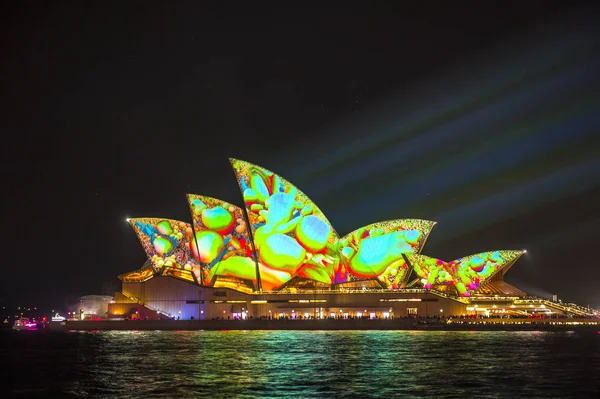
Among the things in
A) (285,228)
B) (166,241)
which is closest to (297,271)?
(285,228)

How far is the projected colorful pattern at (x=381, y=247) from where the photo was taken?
79.8 m

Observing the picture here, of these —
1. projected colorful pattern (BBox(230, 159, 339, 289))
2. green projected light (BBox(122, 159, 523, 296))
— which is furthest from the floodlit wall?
projected colorful pattern (BBox(230, 159, 339, 289))

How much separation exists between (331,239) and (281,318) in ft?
34.7

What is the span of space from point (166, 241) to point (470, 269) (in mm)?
33023

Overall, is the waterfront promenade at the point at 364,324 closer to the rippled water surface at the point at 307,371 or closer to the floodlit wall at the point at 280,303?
the floodlit wall at the point at 280,303

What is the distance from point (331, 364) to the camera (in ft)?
122

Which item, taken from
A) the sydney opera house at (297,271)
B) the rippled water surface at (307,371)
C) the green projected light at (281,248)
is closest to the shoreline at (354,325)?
the sydney opera house at (297,271)

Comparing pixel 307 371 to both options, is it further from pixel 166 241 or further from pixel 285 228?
pixel 166 241

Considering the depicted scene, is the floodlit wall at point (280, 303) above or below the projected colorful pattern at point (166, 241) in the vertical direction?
below

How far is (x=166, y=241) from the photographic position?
261ft

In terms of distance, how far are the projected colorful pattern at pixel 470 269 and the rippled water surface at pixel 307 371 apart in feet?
→ 99.7

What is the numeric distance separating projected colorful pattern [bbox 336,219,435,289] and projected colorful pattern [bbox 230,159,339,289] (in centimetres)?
147

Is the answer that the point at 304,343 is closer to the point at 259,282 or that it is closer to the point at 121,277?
the point at 259,282

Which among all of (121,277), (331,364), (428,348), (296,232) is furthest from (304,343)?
(121,277)
